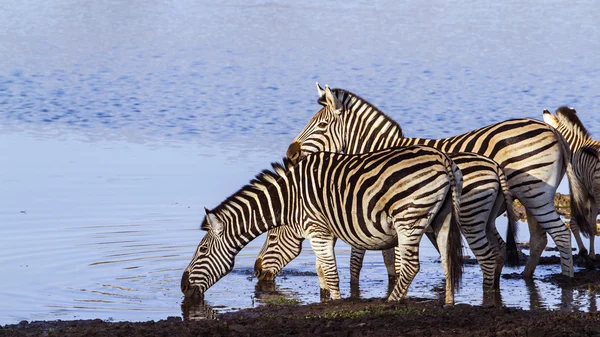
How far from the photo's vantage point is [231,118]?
22.1 meters

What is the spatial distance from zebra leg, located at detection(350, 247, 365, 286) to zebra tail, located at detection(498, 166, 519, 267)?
152 cm

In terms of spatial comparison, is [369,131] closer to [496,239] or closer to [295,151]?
[295,151]

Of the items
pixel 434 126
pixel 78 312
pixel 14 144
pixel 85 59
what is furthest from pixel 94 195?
pixel 85 59

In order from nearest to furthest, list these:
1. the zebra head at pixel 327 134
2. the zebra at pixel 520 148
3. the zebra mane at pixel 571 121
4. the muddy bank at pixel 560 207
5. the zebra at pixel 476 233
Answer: the zebra at pixel 476 233 < the zebra at pixel 520 148 < the zebra head at pixel 327 134 < the zebra mane at pixel 571 121 < the muddy bank at pixel 560 207

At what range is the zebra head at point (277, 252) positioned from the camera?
11.1m

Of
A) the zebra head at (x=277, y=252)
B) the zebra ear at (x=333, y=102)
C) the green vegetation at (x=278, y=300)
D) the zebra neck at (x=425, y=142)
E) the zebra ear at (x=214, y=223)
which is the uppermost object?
the zebra ear at (x=333, y=102)

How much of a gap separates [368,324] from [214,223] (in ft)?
9.74

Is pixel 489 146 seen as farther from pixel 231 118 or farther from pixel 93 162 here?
pixel 231 118

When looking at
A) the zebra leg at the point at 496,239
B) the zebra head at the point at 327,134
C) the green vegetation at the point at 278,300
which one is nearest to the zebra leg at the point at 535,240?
the zebra leg at the point at 496,239

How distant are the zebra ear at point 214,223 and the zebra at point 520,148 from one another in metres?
1.75

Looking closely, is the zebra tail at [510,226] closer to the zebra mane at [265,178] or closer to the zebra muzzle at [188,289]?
the zebra mane at [265,178]

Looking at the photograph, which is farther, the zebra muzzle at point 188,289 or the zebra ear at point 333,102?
the zebra ear at point 333,102

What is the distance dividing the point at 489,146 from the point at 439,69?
18.3 metres

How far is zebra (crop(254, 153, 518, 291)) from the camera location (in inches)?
392
